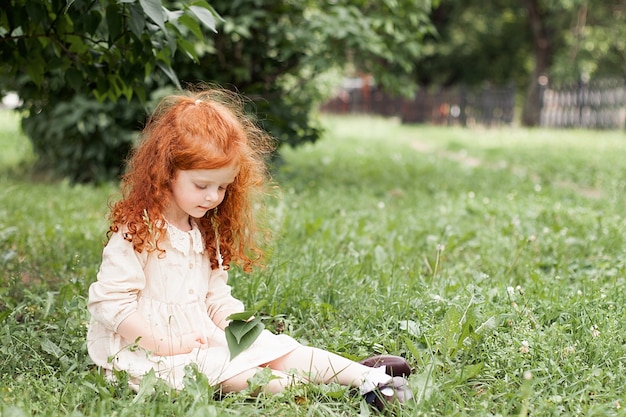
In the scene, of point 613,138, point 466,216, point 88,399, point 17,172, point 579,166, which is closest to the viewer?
point 88,399

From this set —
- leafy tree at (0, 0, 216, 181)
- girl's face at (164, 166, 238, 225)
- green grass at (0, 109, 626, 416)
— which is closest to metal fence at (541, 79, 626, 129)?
green grass at (0, 109, 626, 416)

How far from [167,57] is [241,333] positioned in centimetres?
149

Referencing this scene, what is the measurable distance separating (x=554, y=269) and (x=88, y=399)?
254 cm

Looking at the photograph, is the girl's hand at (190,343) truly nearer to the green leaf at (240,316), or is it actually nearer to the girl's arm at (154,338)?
the girl's arm at (154,338)

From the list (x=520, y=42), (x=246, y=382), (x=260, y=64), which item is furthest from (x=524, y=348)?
(x=520, y=42)

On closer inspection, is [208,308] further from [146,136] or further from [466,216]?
[466,216]

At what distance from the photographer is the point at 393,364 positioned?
2518 mm

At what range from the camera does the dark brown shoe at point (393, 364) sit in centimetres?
252

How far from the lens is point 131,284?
247 centimetres

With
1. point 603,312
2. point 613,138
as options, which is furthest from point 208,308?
point 613,138

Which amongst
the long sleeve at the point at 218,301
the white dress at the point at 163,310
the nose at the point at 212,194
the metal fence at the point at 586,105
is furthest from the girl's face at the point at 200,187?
the metal fence at the point at 586,105

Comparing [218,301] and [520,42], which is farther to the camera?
[520,42]

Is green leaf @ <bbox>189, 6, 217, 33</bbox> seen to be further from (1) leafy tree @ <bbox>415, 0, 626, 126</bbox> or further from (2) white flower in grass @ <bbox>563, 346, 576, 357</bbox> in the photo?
(1) leafy tree @ <bbox>415, 0, 626, 126</bbox>

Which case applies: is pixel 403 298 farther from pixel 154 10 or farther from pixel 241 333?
pixel 154 10
